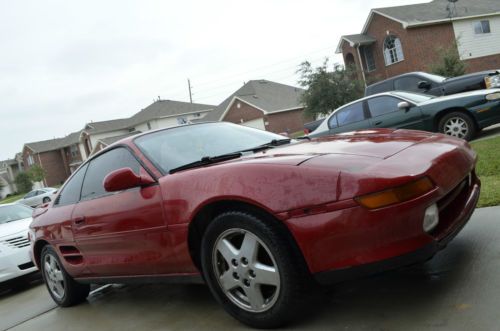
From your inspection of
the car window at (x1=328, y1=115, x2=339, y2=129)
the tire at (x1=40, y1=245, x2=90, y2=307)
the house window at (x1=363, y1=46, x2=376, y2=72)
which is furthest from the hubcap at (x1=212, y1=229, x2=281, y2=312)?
the house window at (x1=363, y1=46, x2=376, y2=72)

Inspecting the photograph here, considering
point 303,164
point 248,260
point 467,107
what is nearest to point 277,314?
point 248,260

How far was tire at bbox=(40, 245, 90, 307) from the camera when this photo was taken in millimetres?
4742

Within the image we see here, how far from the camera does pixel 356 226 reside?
2.54 metres

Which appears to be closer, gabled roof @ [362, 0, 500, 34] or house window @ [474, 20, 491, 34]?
gabled roof @ [362, 0, 500, 34]

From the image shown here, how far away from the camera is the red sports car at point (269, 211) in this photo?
2.56 m

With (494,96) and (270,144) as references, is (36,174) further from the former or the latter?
(270,144)

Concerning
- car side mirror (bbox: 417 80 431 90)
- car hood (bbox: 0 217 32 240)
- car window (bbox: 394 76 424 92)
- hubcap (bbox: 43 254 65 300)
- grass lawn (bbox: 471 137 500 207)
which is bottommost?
grass lawn (bbox: 471 137 500 207)

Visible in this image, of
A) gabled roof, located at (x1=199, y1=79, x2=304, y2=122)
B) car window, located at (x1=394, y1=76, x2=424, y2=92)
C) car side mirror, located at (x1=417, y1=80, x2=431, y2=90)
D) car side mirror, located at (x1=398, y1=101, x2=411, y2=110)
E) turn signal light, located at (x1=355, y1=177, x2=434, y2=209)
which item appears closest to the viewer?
turn signal light, located at (x1=355, y1=177, x2=434, y2=209)

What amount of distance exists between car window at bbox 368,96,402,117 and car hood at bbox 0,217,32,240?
22.7ft

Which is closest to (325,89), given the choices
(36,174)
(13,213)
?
(13,213)

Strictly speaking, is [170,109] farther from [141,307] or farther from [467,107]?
[141,307]

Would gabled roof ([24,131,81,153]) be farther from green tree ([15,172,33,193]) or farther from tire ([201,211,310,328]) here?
tire ([201,211,310,328])

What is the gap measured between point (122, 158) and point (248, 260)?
1654mm

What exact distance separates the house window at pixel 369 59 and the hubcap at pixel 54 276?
103ft
